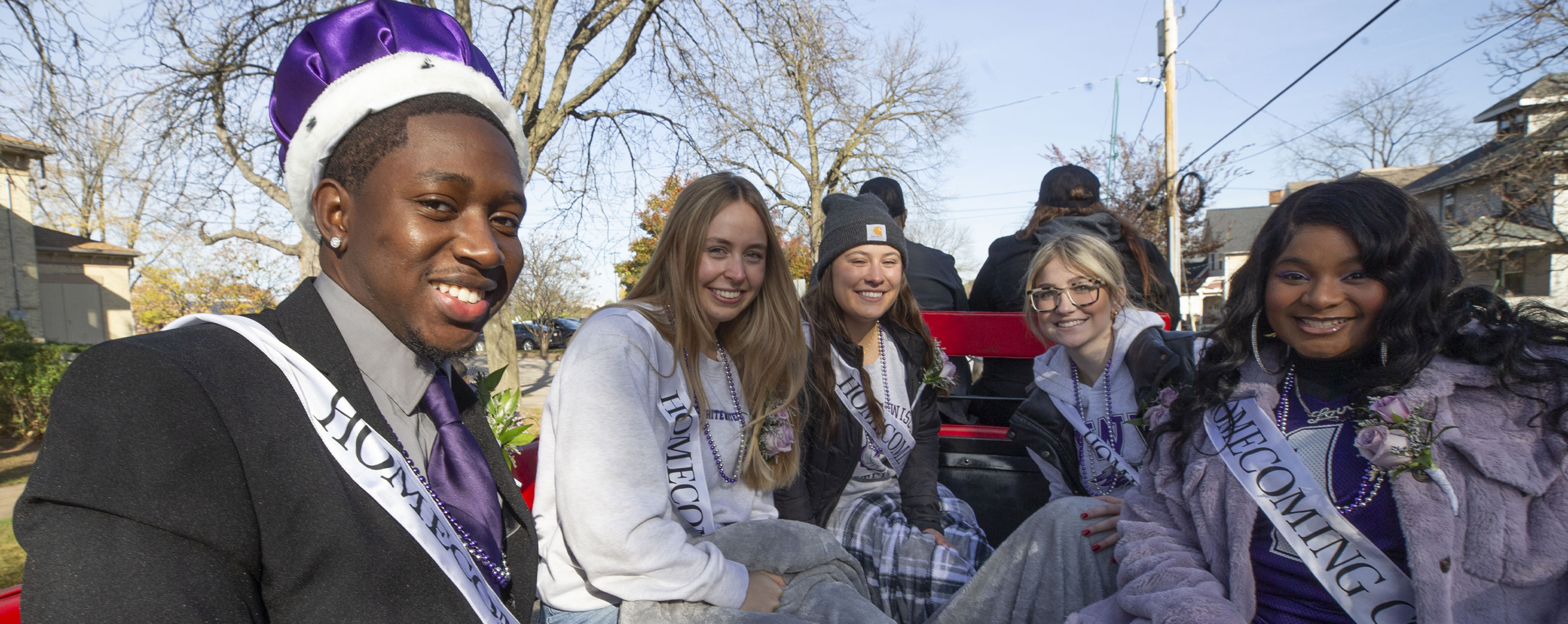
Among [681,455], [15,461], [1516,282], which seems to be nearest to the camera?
[681,455]

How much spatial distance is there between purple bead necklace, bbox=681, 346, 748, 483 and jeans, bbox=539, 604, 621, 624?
603 mm

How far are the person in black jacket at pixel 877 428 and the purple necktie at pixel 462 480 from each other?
4.81ft

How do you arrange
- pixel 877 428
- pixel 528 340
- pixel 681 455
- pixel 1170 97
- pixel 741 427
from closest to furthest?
pixel 681 455 < pixel 741 427 < pixel 877 428 < pixel 1170 97 < pixel 528 340

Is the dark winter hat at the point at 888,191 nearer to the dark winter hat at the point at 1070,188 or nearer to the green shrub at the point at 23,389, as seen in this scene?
the dark winter hat at the point at 1070,188

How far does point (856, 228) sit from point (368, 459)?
2375mm

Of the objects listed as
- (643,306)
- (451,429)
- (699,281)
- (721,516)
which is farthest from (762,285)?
(451,429)

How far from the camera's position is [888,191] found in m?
4.89

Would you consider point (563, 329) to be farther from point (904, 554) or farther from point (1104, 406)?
point (1104, 406)

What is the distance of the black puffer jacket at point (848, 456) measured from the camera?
9.84 feet

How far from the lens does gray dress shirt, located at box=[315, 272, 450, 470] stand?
138 centimetres

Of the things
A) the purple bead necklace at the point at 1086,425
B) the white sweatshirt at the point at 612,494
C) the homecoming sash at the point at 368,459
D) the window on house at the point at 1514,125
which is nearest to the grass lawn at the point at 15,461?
the white sweatshirt at the point at 612,494

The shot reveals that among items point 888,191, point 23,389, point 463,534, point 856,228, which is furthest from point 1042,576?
point 23,389

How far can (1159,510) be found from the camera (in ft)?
7.70

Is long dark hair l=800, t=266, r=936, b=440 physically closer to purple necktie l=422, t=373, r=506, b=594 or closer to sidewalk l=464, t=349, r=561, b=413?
purple necktie l=422, t=373, r=506, b=594
